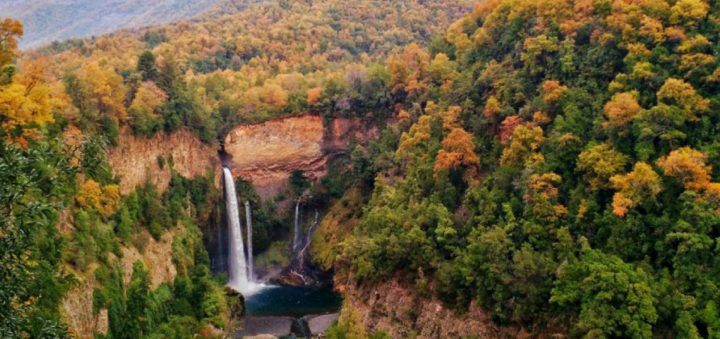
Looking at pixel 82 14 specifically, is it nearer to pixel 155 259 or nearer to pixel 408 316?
pixel 155 259

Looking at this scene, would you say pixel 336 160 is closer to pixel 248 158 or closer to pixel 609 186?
pixel 248 158

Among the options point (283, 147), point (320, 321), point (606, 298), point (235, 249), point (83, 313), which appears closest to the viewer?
point (606, 298)

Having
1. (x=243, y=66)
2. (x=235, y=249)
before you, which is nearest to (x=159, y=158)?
(x=235, y=249)

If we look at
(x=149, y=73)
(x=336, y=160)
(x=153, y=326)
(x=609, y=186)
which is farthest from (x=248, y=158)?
(x=609, y=186)

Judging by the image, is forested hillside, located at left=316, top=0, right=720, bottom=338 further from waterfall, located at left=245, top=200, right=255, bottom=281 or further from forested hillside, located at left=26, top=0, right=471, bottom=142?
forested hillside, located at left=26, top=0, right=471, bottom=142

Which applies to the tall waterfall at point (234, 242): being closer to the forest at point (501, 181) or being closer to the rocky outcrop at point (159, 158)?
the rocky outcrop at point (159, 158)

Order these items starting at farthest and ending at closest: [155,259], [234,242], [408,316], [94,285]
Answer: [234,242], [155,259], [408,316], [94,285]

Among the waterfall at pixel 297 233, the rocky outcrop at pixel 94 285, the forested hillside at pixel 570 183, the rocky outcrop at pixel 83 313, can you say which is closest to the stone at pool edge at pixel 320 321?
the forested hillside at pixel 570 183

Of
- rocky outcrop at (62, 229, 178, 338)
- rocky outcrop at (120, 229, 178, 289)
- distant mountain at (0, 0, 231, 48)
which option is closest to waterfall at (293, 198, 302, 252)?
rocky outcrop at (120, 229, 178, 289)
